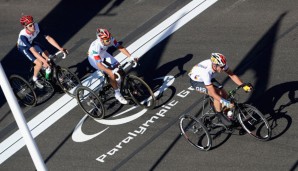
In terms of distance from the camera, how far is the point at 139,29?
1917cm

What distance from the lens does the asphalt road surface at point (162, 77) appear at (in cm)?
1411

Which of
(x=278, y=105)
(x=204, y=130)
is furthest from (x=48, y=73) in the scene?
(x=278, y=105)

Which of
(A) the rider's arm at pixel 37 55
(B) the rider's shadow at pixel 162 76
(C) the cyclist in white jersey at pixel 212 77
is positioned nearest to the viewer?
(C) the cyclist in white jersey at pixel 212 77

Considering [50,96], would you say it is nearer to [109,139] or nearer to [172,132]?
[109,139]

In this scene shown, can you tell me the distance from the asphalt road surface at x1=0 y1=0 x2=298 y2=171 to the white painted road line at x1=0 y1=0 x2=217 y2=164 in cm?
3

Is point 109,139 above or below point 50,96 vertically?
below

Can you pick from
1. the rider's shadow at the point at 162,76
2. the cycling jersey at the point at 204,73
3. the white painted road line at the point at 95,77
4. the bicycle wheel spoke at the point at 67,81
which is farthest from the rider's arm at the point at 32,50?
the cycling jersey at the point at 204,73

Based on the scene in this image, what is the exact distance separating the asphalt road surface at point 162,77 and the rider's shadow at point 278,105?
0.02 m

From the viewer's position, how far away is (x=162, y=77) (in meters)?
16.8

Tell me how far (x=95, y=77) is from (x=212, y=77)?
16.0ft

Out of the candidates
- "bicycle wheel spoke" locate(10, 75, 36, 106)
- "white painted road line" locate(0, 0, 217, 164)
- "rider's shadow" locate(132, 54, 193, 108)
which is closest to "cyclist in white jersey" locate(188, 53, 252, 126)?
"rider's shadow" locate(132, 54, 193, 108)

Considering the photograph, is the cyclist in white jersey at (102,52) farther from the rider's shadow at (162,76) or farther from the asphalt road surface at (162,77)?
the rider's shadow at (162,76)

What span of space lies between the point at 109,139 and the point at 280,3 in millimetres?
7305

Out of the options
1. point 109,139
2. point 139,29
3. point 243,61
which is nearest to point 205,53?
point 243,61
